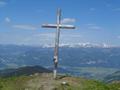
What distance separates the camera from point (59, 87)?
1228 inches

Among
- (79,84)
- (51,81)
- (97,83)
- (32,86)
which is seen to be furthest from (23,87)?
(97,83)

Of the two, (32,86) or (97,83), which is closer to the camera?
(32,86)

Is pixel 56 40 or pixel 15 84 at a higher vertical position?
pixel 56 40

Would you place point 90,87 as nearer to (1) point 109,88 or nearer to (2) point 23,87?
(1) point 109,88

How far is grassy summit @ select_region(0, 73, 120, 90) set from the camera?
31502 mm

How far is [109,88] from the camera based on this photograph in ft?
108

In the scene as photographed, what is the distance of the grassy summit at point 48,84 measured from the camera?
3150 centimetres

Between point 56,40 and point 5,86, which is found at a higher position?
point 56,40

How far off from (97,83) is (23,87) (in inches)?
318

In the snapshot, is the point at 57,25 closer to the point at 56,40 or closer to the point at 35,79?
the point at 56,40

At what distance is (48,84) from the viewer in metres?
31.7

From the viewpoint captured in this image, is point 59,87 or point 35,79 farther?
point 35,79

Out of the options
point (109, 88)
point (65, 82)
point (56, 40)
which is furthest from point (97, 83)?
point (56, 40)

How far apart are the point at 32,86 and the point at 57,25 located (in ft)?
22.1
